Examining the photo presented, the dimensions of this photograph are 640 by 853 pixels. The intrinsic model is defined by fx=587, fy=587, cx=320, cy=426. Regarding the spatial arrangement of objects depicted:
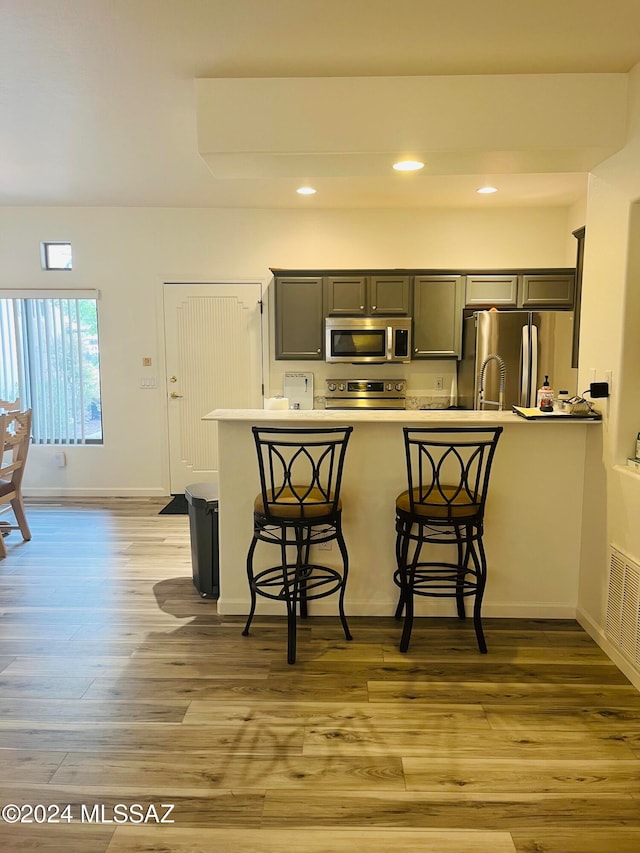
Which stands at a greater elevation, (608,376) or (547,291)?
(547,291)

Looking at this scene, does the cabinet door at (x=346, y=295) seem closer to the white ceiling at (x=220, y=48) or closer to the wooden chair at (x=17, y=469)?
the white ceiling at (x=220, y=48)

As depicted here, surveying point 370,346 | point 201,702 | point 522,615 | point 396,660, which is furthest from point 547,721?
point 370,346

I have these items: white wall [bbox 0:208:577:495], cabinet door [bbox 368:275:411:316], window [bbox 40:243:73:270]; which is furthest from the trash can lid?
window [bbox 40:243:73:270]

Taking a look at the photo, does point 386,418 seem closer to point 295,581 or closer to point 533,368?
point 295,581

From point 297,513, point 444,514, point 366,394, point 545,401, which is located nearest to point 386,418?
point 444,514

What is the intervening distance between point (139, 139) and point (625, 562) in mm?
3601

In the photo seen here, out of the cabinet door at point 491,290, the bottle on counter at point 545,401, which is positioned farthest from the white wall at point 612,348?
the cabinet door at point 491,290

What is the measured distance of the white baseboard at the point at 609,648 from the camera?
101 inches

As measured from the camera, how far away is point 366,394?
5.59 meters

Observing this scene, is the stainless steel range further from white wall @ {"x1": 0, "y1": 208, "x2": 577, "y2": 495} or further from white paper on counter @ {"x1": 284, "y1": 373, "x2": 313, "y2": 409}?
white wall @ {"x1": 0, "y1": 208, "x2": 577, "y2": 495}

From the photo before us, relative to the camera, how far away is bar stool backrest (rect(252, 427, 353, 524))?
2734mm

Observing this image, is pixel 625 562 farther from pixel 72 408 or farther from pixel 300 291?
pixel 72 408

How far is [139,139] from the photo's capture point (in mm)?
3643

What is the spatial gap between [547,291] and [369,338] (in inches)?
65.2
